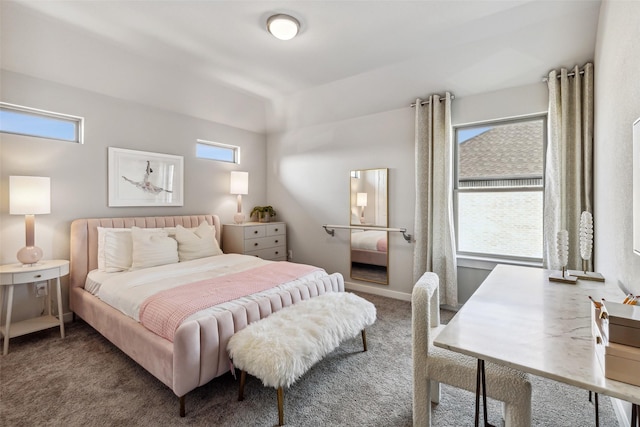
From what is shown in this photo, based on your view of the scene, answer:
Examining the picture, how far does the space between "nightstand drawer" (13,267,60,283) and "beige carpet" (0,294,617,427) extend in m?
0.62

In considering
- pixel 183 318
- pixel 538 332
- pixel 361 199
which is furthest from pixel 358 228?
pixel 538 332

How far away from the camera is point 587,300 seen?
1427mm

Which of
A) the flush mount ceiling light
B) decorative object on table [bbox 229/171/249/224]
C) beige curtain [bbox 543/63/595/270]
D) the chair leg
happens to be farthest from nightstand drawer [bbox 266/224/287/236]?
beige curtain [bbox 543/63/595/270]

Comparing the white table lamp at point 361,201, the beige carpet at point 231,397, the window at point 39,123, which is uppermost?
the window at point 39,123

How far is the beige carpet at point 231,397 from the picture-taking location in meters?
1.74

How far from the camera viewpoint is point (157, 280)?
2.63 m

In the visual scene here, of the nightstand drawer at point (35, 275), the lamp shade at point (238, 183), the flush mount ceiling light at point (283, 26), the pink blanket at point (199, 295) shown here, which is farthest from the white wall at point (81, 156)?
the flush mount ceiling light at point (283, 26)

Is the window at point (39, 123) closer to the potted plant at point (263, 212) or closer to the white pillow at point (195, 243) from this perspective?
the white pillow at point (195, 243)

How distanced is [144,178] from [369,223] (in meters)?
3.01

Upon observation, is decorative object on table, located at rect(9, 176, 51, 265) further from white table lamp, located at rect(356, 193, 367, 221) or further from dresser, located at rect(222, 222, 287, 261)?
white table lamp, located at rect(356, 193, 367, 221)

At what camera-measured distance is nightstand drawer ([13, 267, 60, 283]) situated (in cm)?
245

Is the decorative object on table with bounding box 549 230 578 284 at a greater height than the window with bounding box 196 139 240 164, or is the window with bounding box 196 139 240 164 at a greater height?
the window with bounding box 196 139 240 164

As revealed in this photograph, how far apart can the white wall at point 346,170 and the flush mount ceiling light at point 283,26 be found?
179 centimetres

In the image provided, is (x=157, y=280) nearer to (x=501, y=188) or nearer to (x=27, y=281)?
(x=27, y=281)
